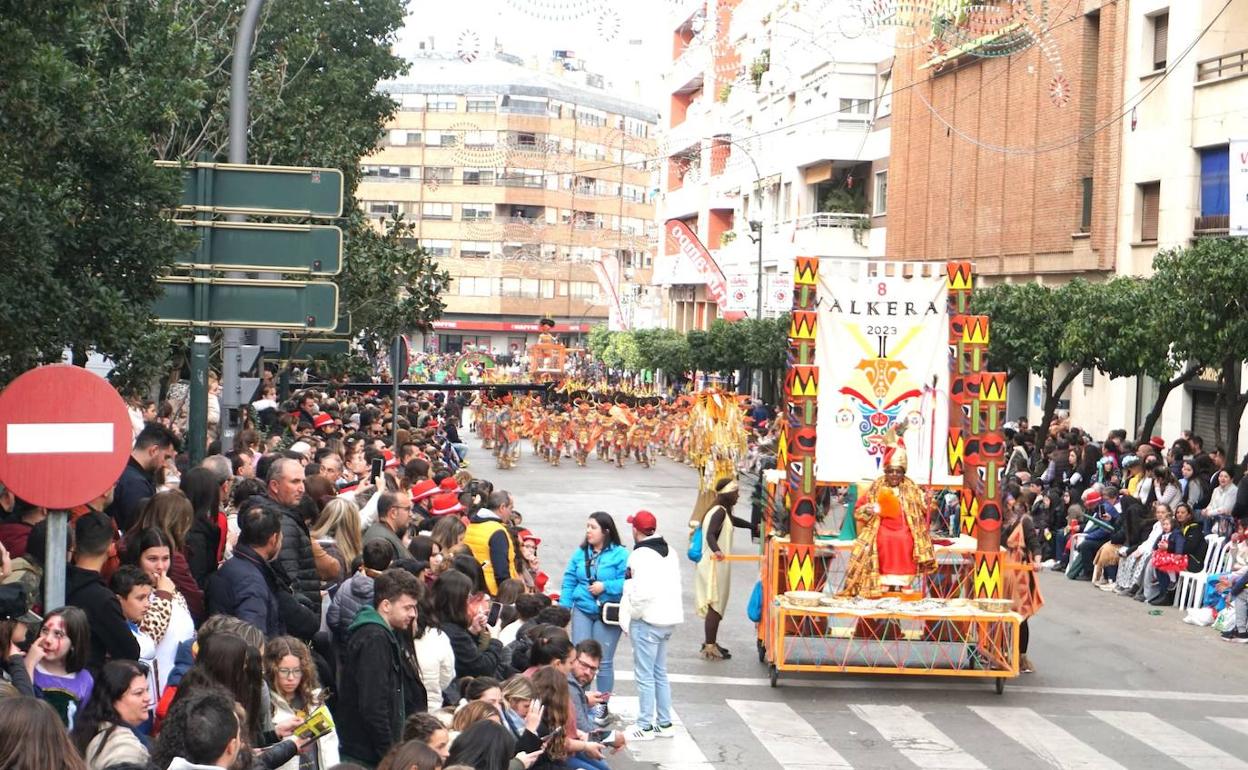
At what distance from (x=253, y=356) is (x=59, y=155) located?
131 inches

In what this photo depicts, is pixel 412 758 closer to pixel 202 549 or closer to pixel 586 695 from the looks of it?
pixel 586 695

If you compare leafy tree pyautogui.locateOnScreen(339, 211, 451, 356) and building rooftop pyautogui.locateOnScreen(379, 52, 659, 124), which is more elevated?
building rooftop pyautogui.locateOnScreen(379, 52, 659, 124)

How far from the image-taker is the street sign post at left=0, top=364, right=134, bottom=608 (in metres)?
6.83

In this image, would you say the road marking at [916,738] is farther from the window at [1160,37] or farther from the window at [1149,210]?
the window at [1160,37]

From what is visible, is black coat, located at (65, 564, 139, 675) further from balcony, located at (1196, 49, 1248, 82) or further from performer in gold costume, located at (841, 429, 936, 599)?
balcony, located at (1196, 49, 1248, 82)

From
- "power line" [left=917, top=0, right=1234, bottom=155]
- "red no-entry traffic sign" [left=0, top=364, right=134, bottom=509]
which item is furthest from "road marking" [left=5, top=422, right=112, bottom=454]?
"power line" [left=917, top=0, right=1234, bottom=155]

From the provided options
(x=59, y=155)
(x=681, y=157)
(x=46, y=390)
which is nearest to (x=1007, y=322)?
(x=59, y=155)

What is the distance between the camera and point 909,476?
16.2 meters

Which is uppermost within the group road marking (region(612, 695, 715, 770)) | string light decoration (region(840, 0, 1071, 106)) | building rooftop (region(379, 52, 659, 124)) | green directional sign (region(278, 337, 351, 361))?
building rooftop (region(379, 52, 659, 124))

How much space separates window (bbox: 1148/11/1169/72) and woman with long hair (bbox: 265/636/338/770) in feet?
95.5

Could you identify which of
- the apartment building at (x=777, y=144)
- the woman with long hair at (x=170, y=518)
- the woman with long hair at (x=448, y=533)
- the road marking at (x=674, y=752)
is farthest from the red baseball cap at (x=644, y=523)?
the apartment building at (x=777, y=144)

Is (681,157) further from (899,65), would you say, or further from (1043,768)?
(1043,768)

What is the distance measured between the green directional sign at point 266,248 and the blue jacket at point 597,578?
2777mm

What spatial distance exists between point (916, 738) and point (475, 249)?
327ft
